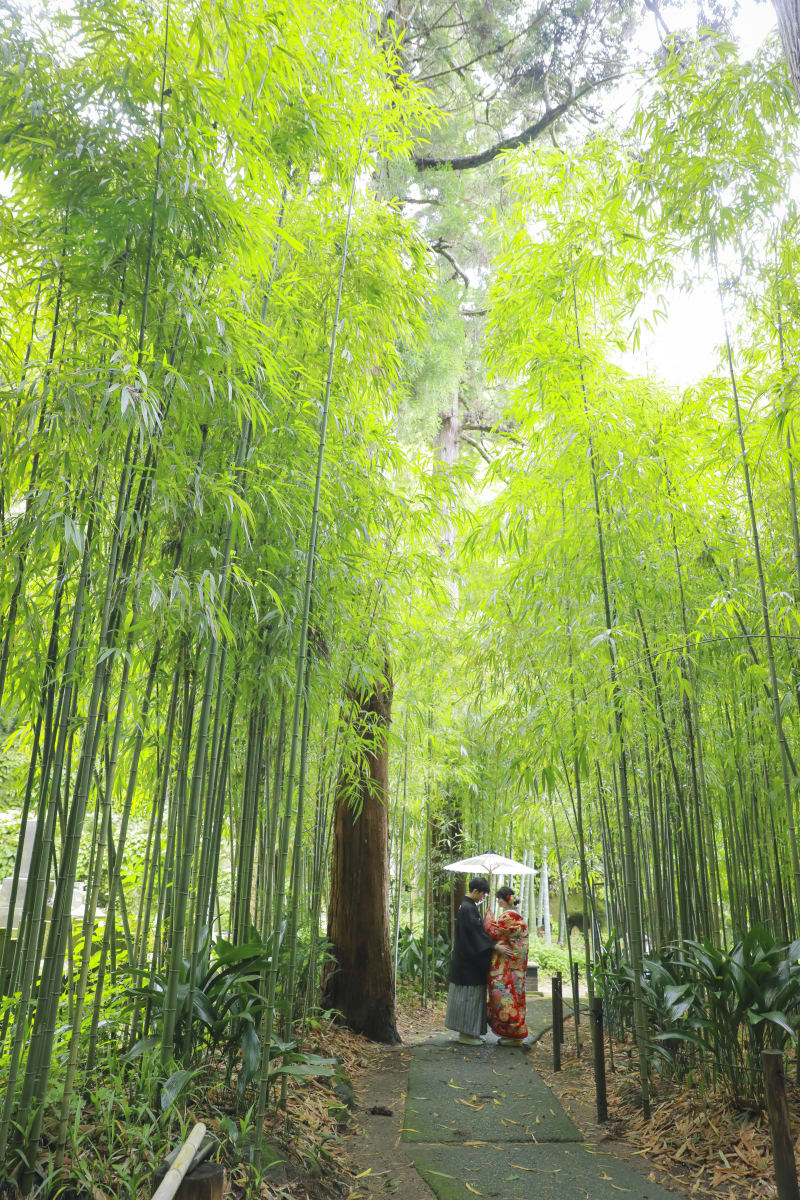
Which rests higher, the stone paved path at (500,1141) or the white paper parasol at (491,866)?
the white paper parasol at (491,866)

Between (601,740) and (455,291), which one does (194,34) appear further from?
(455,291)

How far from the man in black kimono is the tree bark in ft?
15.0

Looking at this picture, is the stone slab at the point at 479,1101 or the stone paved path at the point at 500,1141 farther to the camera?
the stone slab at the point at 479,1101

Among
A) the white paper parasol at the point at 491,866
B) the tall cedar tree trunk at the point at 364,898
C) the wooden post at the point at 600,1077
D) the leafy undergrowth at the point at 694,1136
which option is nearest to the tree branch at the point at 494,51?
the tall cedar tree trunk at the point at 364,898

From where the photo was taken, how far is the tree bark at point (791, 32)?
7.46 feet

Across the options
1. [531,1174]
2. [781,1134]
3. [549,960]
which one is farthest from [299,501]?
[549,960]

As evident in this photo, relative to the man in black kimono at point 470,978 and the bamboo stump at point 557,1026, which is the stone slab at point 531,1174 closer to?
the bamboo stump at point 557,1026

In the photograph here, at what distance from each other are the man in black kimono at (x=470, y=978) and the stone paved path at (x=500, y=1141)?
571 millimetres

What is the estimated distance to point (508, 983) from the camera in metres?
5.01

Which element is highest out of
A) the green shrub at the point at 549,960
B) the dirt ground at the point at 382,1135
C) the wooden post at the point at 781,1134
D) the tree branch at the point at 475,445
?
the tree branch at the point at 475,445

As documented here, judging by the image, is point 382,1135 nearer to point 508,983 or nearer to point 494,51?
point 508,983

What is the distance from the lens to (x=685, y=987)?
3.09 m

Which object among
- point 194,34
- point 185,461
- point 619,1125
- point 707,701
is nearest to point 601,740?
point 707,701

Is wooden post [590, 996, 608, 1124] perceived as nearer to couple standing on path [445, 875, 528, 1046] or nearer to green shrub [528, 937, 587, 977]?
couple standing on path [445, 875, 528, 1046]
